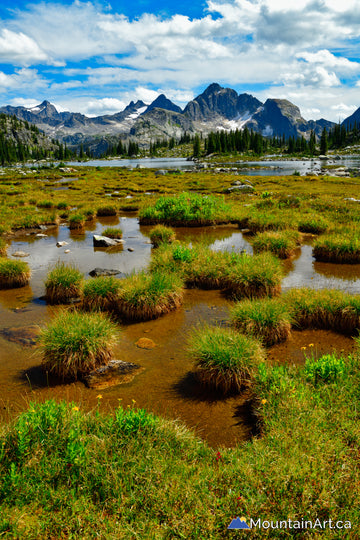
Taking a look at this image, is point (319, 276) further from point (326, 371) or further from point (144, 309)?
point (326, 371)

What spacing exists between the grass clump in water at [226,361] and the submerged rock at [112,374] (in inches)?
60.3

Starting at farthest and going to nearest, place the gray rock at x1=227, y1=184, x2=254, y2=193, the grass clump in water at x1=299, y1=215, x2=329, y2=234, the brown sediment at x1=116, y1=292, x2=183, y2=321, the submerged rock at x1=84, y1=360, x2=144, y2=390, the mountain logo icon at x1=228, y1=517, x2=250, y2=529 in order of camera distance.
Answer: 1. the gray rock at x1=227, y1=184, x2=254, y2=193
2. the grass clump in water at x1=299, y1=215, x2=329, y2=234
3. the brown sediment at x1=116, y1=292, x2=183, y2=321
4. the submerged rock at x1=84, y1=360, x2=144, y2=390
5. the mountain logo icon at x1=228, y1=517, x2=250, y2=529

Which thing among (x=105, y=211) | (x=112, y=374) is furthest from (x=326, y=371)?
(x=105, y=211)

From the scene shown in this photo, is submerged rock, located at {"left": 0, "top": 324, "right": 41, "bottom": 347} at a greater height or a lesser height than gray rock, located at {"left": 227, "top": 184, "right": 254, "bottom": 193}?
lesser

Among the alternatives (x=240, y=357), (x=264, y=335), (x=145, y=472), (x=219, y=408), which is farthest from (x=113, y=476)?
(x=264, y=335)

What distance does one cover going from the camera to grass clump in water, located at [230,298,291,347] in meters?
8.60

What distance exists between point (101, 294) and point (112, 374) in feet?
13.2

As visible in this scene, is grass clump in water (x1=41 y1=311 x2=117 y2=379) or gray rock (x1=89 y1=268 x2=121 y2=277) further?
gray rock (x1=89 y1=268 x2=121 y2=277)

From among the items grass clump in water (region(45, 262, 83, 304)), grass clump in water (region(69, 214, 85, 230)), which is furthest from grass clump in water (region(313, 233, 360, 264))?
grass clump in water (region(69, 214, 85, 230))

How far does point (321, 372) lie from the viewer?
618 centimetres

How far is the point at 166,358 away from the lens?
8297 mm

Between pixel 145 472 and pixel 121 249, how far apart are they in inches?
646

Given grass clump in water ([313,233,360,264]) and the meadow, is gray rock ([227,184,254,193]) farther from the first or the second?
the meadow

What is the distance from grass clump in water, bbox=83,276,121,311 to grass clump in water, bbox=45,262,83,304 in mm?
897
